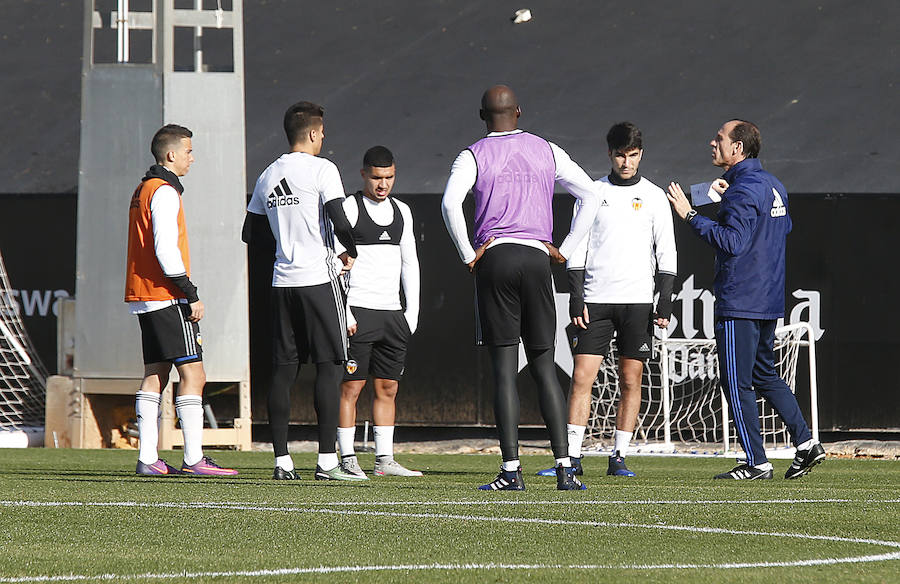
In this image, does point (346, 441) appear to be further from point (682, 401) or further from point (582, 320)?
point (682, 401)

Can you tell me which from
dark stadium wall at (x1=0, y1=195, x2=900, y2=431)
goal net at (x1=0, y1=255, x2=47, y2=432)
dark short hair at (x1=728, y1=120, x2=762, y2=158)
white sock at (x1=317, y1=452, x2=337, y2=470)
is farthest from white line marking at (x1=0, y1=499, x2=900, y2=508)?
goal net at (x1=0, y1=255, x2=47, y2=432)

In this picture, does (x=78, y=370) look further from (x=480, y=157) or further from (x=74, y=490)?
(x=480, y=157)

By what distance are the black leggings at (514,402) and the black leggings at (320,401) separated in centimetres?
105

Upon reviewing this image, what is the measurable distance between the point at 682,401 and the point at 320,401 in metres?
5.06

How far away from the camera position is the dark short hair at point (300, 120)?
6.39 meters

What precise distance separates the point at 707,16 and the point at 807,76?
162cm

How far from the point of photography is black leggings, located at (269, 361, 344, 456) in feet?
20.6

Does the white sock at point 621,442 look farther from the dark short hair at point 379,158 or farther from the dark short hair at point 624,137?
the dark short hair at point 379,158

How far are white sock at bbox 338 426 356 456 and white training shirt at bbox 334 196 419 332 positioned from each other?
664 mm

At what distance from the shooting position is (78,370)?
1029cm

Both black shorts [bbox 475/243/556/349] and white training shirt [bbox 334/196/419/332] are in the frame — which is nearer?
black shorts [bbox 475/243/556/349]

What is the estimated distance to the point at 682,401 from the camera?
10680mm

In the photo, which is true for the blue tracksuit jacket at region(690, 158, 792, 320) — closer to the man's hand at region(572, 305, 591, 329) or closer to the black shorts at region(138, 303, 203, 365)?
the man's hand at region(572, 305, 591, 329)

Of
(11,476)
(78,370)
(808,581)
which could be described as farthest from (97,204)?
(808,581)
